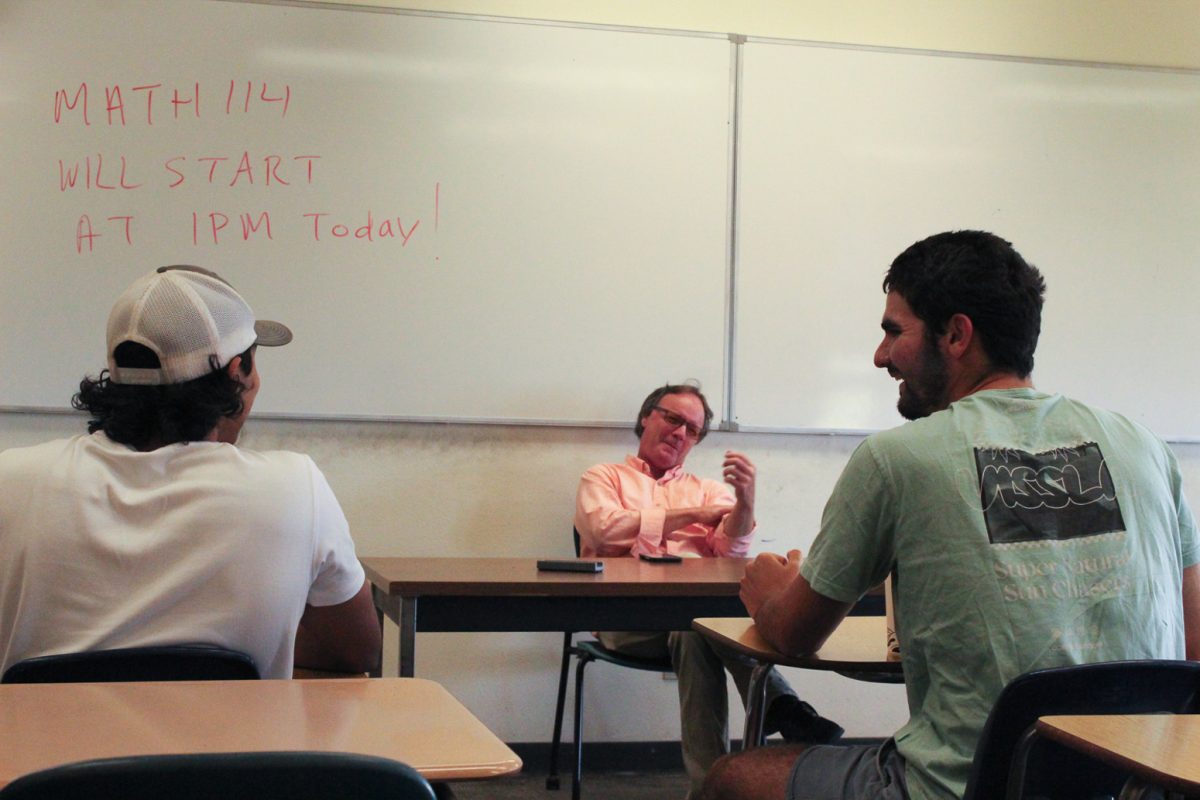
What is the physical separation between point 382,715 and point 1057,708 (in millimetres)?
752

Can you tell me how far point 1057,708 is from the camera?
51.2 inches

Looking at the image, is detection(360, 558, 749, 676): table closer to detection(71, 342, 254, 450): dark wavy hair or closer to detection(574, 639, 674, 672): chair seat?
detection(574, 639, 674, 672): chair seat

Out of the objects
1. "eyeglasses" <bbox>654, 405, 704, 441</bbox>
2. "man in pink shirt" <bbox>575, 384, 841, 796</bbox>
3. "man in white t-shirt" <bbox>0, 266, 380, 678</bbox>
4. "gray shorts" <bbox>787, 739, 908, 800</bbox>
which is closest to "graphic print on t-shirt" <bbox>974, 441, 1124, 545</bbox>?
"gray shorts" <bbox>787, 739, 908, 800</bbox>

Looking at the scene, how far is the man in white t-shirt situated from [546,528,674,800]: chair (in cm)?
164

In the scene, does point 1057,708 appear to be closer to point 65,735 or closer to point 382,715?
point 382,715

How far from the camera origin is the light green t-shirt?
141 centimetres

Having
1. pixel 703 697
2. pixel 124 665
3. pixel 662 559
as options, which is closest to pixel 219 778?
pixel 124 665

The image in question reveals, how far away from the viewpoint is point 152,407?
153cm

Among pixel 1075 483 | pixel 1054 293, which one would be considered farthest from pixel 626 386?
pixel 1075 483

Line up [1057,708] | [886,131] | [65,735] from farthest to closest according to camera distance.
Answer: [886,131], [1057,708], [65,735]

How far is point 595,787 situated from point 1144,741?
2.54 metres

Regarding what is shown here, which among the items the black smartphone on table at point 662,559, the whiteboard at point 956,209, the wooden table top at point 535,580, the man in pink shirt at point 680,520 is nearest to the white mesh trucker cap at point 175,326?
the wooden table top at point 535,580

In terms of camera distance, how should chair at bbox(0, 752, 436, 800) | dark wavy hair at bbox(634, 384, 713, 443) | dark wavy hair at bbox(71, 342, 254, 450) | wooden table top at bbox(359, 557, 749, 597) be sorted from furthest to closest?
dark wavy hair at bbox(634, 384, 713, 443), wooden table top at bbox(359, 557, 749, 597), dark wavy hair at bbox(71, 342, 254, 450), chair at bbox(0, 752, 436, 800)

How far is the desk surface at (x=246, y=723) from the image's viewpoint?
1.00 metres
